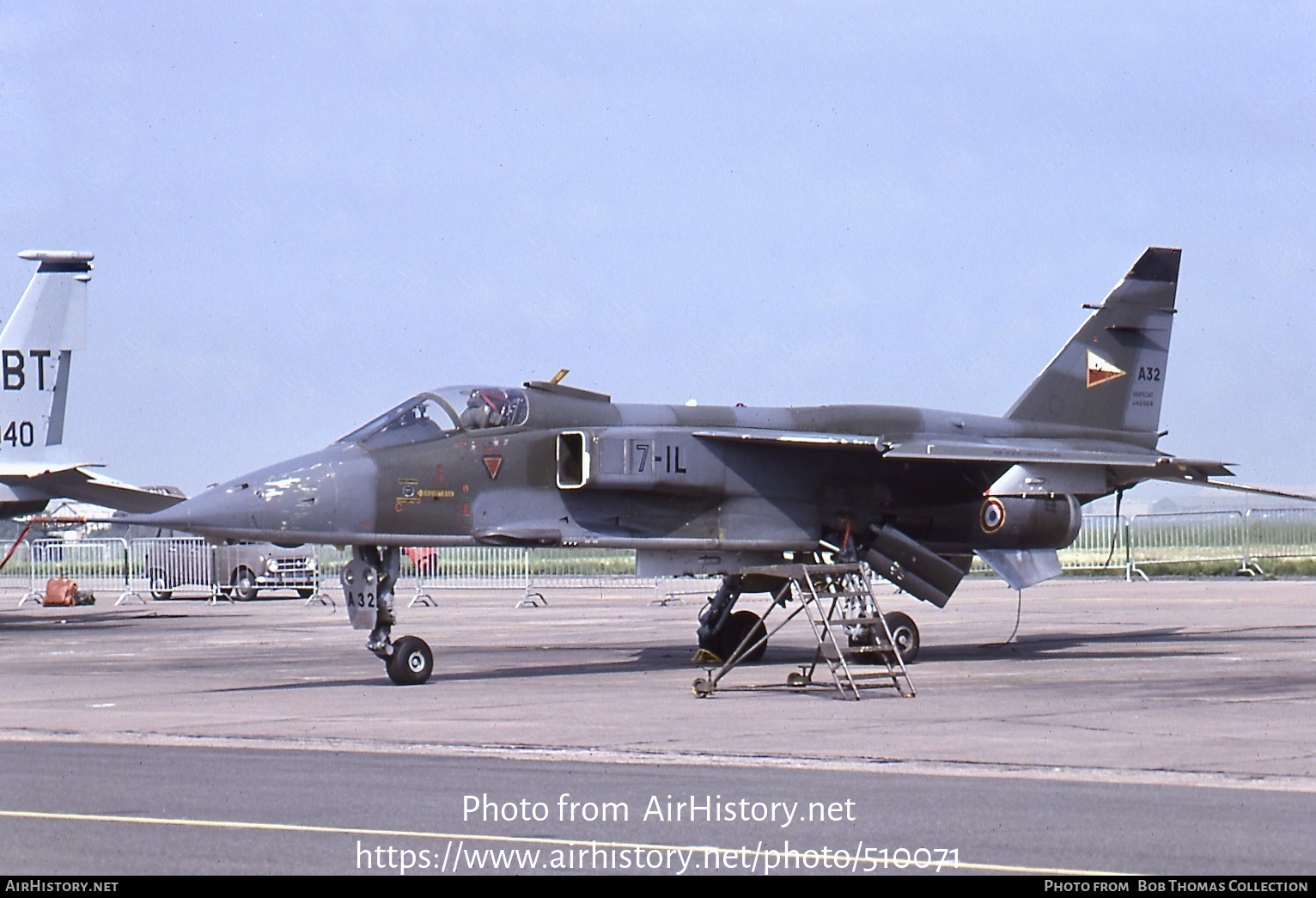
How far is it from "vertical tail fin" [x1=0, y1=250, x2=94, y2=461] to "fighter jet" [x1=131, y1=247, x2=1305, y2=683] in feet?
49.5

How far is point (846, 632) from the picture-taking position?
1795cm

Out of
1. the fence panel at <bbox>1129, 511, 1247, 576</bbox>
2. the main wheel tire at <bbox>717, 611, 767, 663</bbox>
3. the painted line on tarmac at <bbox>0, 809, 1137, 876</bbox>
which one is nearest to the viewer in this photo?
the painted line on tarmac at <bbox>0, 809, 1137, 876</bbox>

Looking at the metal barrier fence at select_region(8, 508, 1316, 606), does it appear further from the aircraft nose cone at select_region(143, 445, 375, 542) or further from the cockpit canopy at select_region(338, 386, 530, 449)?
the aircraft nose cone at select_region(143, 445, 375, 542)

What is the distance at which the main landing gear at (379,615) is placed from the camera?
658 inches

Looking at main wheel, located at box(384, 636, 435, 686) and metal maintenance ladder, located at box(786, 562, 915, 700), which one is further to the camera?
main wheel, located at box(384, 636, 435, 686)

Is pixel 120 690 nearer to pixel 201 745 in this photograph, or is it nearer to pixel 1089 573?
pixel 201 745

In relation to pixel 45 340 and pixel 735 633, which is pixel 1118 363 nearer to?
pixel 735 633

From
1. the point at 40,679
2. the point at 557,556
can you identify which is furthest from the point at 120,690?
the point at 557,556

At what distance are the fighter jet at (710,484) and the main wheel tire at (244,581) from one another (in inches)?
1136

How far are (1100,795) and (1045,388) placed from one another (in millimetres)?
14927

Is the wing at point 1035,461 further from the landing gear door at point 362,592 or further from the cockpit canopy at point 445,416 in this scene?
the landing gear door at point 362,592

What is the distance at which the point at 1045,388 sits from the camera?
912 inches

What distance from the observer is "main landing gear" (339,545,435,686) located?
16.7m

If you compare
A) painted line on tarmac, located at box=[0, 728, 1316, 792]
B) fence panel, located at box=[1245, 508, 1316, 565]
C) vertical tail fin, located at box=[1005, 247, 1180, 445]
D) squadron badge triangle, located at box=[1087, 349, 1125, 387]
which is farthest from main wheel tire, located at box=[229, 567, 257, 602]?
painted line on tarmac, located at box=[0, 728, 1316, 792]
